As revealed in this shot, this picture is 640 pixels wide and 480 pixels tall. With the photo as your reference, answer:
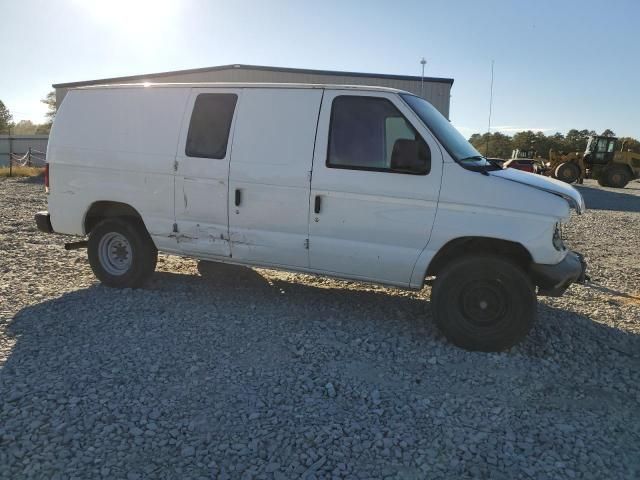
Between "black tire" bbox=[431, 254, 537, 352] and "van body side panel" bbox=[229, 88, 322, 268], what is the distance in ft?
4.70

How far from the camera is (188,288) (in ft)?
21.0

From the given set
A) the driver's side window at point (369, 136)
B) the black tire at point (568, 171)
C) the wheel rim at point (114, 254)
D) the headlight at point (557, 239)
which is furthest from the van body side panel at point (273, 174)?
the black tire at point (568, 171)

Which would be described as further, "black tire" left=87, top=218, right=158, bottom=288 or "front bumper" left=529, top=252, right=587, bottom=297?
"black tire" left=87, top=218, right=158, bottom=288

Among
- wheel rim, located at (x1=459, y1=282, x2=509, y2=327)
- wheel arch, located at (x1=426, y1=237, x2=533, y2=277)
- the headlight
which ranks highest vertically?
the headlight

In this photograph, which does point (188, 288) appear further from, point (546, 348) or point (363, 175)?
point (546, 348)

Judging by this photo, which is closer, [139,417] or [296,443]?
[296,443]

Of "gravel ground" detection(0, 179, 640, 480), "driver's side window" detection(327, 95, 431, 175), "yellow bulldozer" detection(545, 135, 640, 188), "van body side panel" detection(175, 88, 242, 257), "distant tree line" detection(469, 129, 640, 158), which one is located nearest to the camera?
"gravel ground" detection(0, 179, 640, 480)

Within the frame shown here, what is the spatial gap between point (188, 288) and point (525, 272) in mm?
3801

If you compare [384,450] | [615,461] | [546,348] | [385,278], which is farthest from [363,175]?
[615,461]

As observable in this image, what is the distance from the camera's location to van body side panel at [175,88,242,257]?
217 inches

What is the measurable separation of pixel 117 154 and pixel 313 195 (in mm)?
2388

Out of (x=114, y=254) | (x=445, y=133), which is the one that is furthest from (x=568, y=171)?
(x=114, y=254)

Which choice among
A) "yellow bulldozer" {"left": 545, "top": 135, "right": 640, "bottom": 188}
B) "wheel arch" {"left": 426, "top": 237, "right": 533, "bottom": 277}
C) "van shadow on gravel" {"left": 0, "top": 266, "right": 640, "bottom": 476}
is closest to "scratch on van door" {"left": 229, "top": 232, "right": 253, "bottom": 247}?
"van shadow on gravel" {"left": 0, "top": 266, "right": 640, "bottom": 476}

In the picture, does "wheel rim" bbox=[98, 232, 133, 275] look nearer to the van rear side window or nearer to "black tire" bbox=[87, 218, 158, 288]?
"black tire" bbox=[87, 218, 158, 288]
